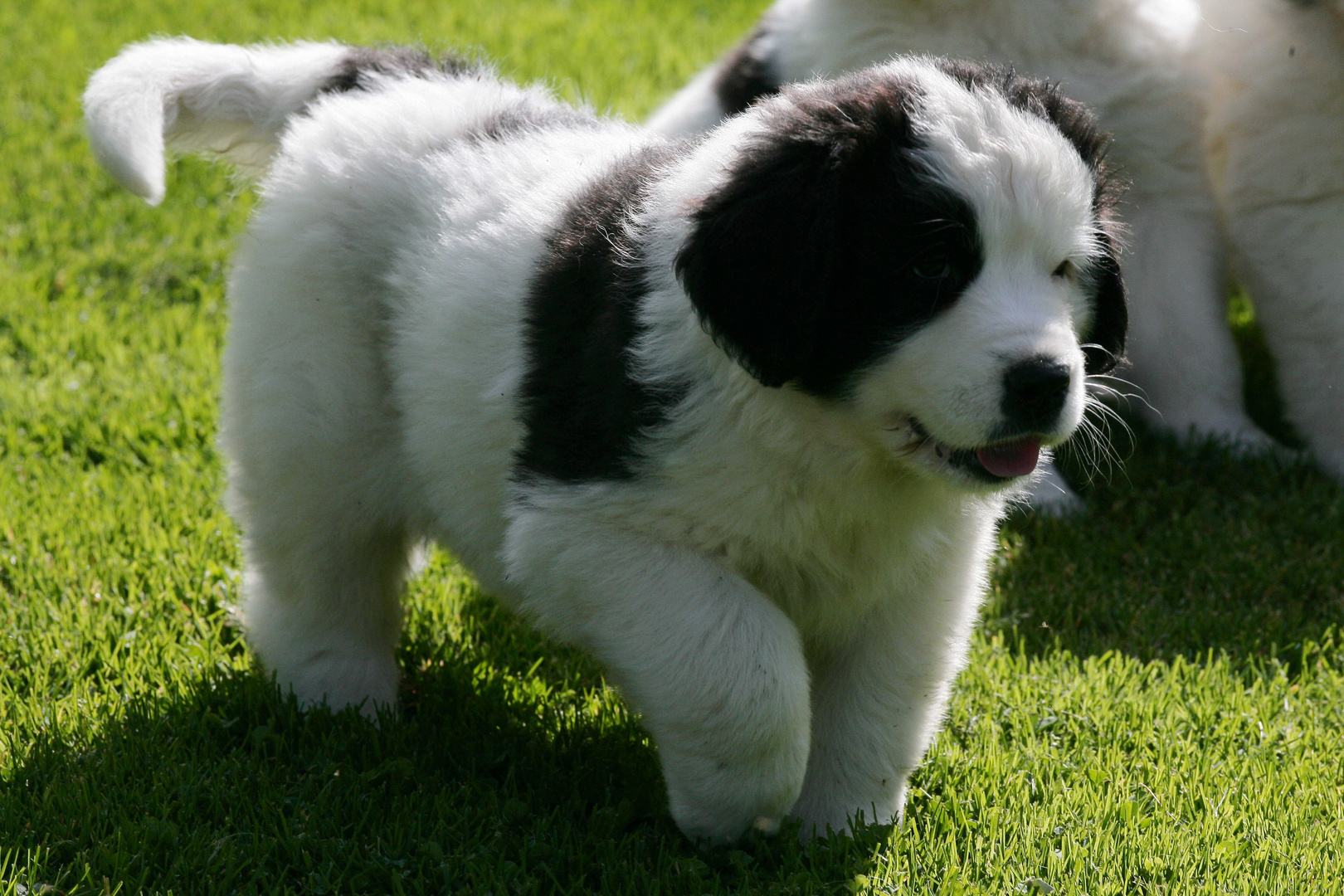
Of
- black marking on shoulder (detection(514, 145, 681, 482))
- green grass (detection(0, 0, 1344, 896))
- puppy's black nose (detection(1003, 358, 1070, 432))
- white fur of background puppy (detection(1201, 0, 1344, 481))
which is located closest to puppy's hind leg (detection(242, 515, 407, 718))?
green grass (detection(0, 0, 1344, 896))

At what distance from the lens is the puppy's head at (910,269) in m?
2.71

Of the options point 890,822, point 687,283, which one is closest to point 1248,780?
point 890,822

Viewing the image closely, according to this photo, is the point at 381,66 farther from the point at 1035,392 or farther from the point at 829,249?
the point at 1035,392

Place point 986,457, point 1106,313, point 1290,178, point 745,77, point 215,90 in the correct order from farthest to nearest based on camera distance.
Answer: point 745,77
point 1290,178
point 215,90
point 1106,313
point 986,457

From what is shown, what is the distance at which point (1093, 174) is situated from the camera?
3.05m

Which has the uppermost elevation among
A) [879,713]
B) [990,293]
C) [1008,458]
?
[990,293]

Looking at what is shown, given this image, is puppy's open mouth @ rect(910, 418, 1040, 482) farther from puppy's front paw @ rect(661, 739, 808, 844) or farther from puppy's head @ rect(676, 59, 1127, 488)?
puppy's front paw @ rect(661, 739, 808, 844)

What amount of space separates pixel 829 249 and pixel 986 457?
538 millimetres

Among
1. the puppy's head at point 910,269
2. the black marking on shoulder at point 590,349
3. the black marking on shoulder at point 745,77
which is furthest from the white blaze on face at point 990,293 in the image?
the black marking on shoulder at point 745,77

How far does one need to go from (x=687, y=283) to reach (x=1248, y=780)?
1.93m

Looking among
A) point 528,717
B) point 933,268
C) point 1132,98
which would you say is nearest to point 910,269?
point 933,268

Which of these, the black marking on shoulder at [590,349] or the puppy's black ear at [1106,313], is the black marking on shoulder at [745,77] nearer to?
the black marking on shoulder at [590,349]

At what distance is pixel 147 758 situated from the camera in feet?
11.2

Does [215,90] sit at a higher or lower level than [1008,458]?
higher
